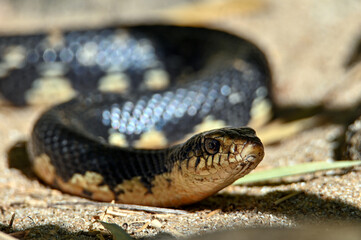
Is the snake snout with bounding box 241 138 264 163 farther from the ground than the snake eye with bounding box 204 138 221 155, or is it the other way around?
the snake eye with bounding box 204 138 221 155

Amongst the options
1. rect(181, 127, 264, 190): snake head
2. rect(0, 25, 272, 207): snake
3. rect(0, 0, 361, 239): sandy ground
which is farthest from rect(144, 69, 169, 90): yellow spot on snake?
rect(181, 127, 264, 190): snake head

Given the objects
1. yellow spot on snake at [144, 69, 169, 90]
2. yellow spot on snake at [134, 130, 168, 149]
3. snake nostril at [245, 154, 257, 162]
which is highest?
yellow spot on snake at [144, 69, 169, 90]

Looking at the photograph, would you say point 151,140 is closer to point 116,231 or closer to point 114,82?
point 114,82

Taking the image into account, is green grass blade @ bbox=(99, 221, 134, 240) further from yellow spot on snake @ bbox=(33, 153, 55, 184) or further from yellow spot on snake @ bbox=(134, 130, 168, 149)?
yellow spot on snake @ bbox=(134, 130, 168, 149)

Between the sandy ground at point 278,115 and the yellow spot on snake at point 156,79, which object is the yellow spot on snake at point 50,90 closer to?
the sandy ground at point 278,115

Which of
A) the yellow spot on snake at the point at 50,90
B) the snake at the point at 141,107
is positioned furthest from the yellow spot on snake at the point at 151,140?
the yellow spot on snake at the point at 50,90

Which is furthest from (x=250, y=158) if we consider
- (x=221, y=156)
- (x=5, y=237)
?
(x=5, y=237)
